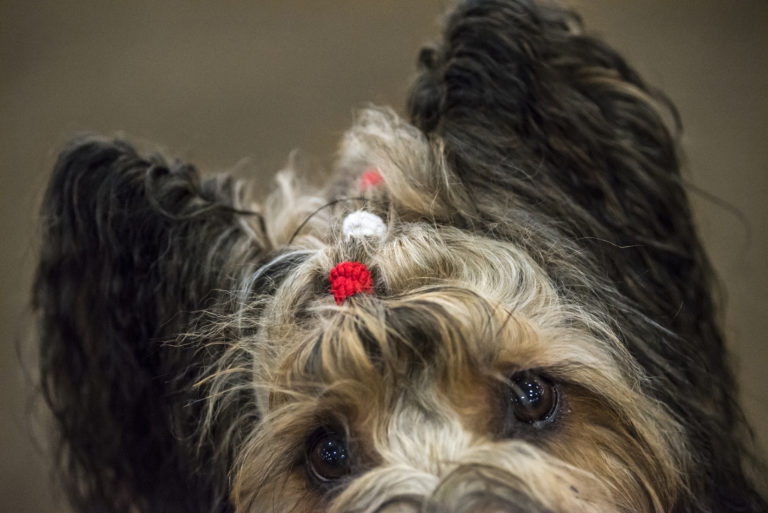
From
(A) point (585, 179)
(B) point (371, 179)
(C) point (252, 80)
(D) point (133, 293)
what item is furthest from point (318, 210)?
(C) point (252, 80)

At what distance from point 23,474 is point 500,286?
2.38 metres

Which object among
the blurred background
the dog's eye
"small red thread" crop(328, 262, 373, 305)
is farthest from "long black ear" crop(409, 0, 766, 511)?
the blurred background

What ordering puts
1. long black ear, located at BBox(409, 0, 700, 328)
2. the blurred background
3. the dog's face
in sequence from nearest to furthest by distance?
the dog's face, long black ear, located at BBox(409, 0, 700, 328), the blurred background

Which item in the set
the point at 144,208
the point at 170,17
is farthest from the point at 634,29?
the point at 144,208

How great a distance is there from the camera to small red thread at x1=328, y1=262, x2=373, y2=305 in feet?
4.18

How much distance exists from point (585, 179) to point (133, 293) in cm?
88

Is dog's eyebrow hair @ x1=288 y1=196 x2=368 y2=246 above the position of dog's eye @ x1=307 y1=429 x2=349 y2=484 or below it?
above

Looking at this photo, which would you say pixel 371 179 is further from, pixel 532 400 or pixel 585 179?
pixel 532 400

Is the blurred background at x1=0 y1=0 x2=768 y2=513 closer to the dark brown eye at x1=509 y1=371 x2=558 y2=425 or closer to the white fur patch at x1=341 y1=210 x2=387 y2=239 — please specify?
the white fur patch at x1=341 y1=210 x2=387 y2=239

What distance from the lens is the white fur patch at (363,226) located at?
1.36 m

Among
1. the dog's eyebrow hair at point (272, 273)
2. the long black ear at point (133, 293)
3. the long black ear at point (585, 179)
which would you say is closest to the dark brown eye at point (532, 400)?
the long black ear at point (585, 179)

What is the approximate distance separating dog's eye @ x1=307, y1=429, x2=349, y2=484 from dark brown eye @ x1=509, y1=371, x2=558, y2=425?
0.98 feet

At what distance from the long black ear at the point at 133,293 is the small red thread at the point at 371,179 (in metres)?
0.22

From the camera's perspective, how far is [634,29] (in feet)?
10.8
